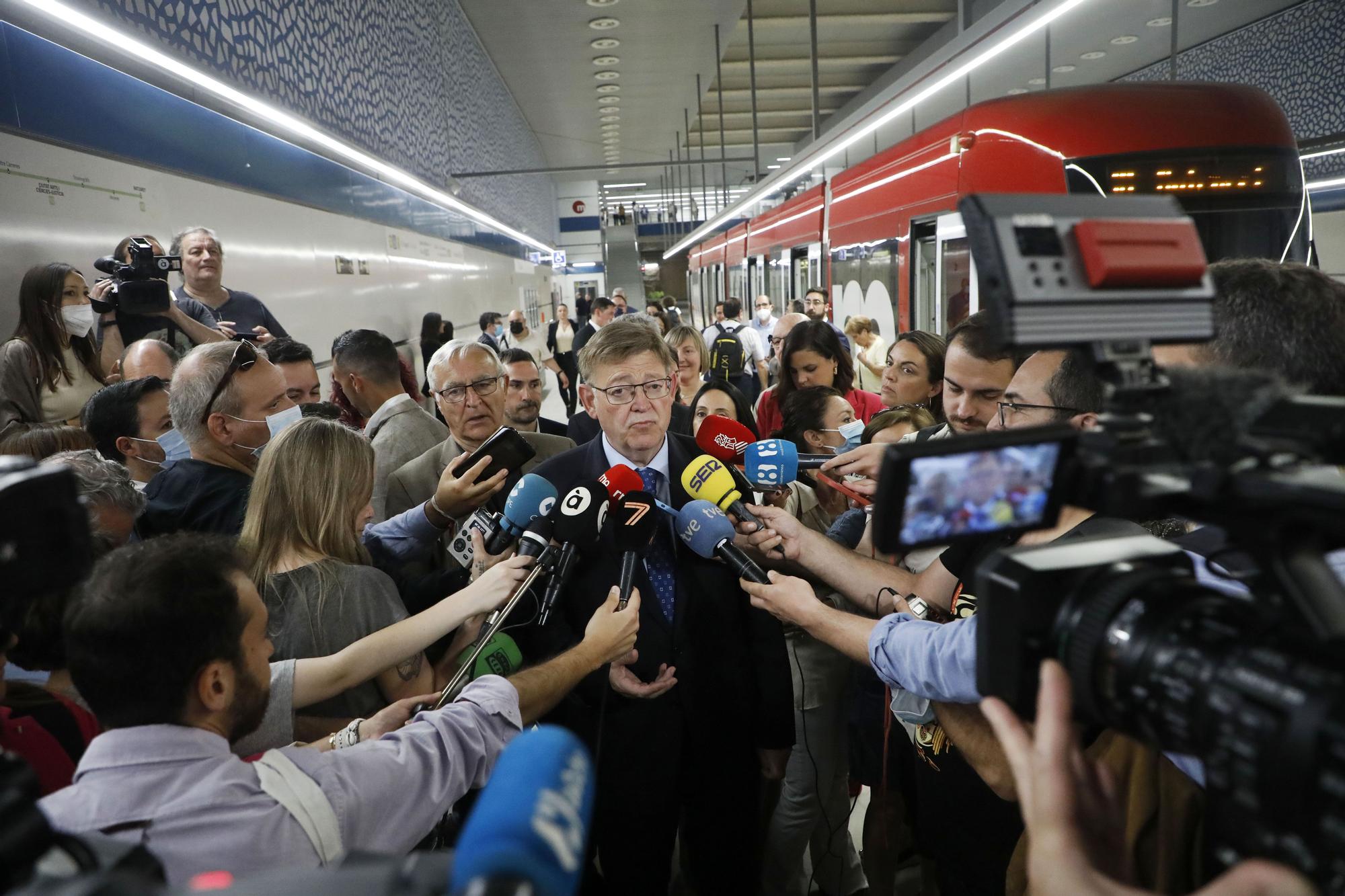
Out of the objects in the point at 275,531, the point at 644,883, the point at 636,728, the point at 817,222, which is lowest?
the point at 644,883

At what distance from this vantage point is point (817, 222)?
882cm

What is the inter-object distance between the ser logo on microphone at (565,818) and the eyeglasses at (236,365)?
2078mm

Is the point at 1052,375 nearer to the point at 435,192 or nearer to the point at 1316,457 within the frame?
the point at 1316,457

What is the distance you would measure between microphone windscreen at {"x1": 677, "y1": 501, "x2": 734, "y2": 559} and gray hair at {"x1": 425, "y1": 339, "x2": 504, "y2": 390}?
1241mm

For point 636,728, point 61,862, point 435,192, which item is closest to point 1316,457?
point 61,862

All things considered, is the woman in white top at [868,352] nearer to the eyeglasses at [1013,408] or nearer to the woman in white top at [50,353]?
the eyeglasses at [1013,408]

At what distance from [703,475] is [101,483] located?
53.5 inches

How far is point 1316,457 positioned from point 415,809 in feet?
3.93

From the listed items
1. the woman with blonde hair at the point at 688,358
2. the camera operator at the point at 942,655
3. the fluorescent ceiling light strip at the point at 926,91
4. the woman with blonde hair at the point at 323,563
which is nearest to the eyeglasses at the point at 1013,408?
the camera operator at the point at 942,655

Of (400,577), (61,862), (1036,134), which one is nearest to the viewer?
(61,862)

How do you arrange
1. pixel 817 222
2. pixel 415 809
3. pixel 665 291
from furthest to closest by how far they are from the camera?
pixel 665 291, pixel 817 222, pixel 415 809

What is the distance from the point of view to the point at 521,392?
3.80 m

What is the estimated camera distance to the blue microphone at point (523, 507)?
188 cm

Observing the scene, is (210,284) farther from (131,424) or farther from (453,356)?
(453,356)
